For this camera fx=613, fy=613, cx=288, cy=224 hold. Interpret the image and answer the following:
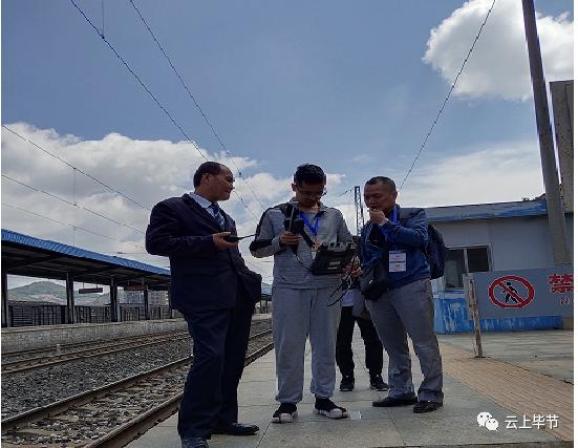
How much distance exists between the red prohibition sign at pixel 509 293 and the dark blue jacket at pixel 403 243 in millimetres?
5565

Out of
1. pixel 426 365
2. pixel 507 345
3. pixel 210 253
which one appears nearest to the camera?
pixel 210 253

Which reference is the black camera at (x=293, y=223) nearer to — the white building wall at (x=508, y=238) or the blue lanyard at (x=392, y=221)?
the blue lanyard at (x=392, y=221)

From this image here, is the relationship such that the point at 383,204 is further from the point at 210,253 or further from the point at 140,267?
the point at 140,267

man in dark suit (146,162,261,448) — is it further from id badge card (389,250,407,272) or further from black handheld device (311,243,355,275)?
id badge card (389,250,407,272)

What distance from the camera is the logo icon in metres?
3.67

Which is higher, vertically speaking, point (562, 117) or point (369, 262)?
point (562, 117)

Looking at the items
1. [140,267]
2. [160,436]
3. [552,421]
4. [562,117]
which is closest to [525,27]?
[562,117]

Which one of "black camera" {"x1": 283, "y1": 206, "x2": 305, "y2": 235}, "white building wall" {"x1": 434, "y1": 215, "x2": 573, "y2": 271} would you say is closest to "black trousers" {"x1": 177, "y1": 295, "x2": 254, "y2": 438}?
"black camera" {"x1": 283, "y1": 206, "x2": 305, "y2": 235}

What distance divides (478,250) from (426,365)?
1209 cm

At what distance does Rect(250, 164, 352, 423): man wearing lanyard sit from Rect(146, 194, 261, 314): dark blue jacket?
19.4 inches

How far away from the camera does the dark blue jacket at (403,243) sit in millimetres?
4352

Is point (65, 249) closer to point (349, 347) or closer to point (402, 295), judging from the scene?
point (349, 347)

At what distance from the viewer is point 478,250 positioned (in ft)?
52.1

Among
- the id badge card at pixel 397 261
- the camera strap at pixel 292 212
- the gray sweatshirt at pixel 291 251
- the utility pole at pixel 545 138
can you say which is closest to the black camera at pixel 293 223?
the camera strap at pixel 292 212
